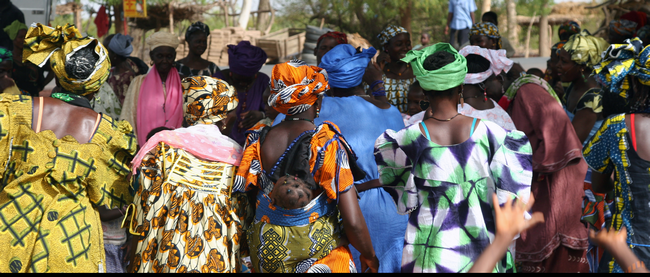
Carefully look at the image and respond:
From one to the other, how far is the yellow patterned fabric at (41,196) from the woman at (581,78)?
11.8 ft

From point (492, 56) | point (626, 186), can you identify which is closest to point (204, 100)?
→ point (492, 56)

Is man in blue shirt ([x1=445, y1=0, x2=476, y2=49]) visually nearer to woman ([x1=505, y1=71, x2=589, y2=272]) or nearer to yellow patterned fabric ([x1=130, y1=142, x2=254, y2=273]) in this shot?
woman ([x1=505, y1=71, x2=589, y2=272])

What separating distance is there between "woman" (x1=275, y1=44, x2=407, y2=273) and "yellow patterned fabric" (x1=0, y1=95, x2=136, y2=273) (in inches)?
44.9

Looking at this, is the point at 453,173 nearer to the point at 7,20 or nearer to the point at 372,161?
the point at 372,161

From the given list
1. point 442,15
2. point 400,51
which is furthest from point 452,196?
point 442,15

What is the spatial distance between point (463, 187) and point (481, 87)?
146cm

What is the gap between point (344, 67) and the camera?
353 cm

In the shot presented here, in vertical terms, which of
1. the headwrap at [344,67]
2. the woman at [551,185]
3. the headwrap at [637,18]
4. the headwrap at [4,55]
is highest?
the headwrap at [637,18]

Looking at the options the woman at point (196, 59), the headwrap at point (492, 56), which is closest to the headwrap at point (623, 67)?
the headwrap at point (492, 56)

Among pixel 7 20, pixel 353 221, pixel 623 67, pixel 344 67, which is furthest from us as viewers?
pixel 7 20

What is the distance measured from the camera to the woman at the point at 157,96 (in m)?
5.10

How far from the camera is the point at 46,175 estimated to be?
265 cm

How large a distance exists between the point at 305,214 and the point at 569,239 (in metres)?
2.31

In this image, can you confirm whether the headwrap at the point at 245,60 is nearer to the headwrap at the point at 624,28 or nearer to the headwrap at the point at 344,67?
the headwrap at the point at 344,67
